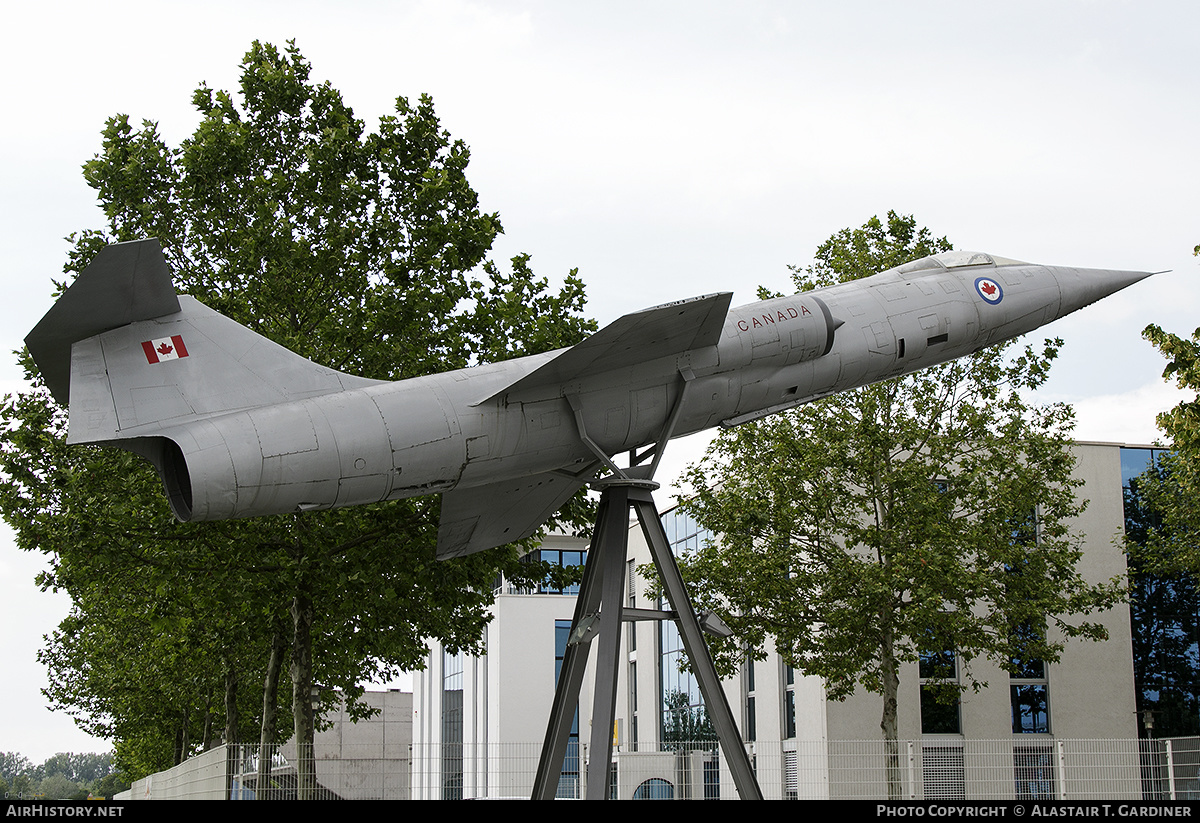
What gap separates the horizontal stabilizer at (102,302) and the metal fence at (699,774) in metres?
6.05

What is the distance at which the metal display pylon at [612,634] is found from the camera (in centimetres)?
959

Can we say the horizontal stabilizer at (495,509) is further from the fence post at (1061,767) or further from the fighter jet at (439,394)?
the fence post at (1061,767)

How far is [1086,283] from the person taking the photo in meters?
12.4

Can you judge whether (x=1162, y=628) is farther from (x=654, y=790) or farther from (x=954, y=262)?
(x=954, y=262)

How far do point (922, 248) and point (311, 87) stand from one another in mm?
11583

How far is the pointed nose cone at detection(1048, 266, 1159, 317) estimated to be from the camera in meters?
12.3

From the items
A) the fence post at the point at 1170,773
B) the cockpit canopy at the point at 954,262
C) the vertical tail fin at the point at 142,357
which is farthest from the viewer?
the fence post at the point at 1170,773

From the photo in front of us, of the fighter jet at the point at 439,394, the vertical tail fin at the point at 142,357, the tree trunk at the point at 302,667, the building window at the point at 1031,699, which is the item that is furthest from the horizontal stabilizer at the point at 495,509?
the building window at the point at 1031,699

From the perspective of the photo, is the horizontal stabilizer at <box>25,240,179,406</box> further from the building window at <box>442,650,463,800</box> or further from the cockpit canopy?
the building window at <box>442,650,463,800</box>

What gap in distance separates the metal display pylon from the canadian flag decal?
3.84 metres

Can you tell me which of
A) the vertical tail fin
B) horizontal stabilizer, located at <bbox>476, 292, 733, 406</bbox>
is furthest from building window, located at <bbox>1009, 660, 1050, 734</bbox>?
the vertical tail fin

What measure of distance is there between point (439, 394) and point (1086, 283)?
788 centimetres

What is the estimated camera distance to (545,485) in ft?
35.4

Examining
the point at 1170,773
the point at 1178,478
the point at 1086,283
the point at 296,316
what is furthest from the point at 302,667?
the point at 1178,478
